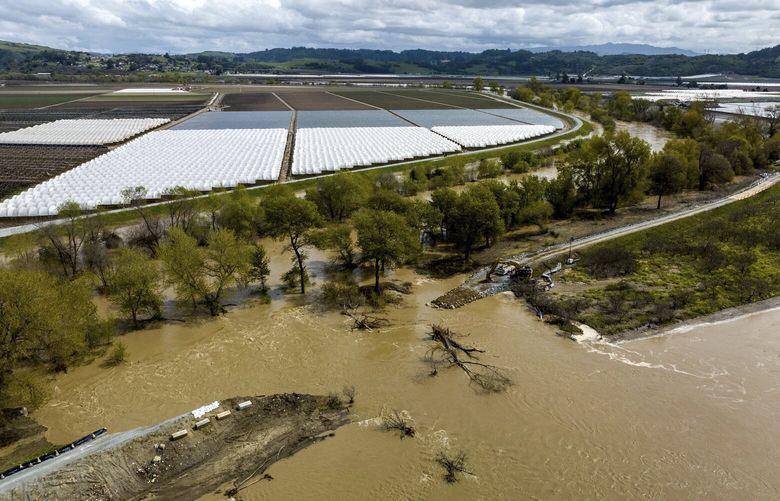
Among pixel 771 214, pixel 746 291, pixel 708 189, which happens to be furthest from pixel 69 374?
pixel 708 189

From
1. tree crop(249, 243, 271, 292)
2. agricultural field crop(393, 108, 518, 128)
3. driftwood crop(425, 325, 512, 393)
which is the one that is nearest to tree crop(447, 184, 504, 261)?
driftwood crop(425, 325, 512, 393)

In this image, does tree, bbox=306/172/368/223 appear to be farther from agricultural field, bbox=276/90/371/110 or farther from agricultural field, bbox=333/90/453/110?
agricultural field, bbox=333/90/453/110

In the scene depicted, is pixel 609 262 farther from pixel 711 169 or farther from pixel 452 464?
pixel 711 169

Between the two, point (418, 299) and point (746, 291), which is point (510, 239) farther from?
point (746, 291)

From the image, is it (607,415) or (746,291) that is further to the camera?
(746,291)

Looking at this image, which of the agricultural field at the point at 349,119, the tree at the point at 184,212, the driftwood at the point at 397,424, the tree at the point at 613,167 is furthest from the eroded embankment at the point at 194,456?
the agricultural field at the point at 349,119

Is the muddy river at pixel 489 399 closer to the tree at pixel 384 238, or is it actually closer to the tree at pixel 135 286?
the tree at pixel 135 286
